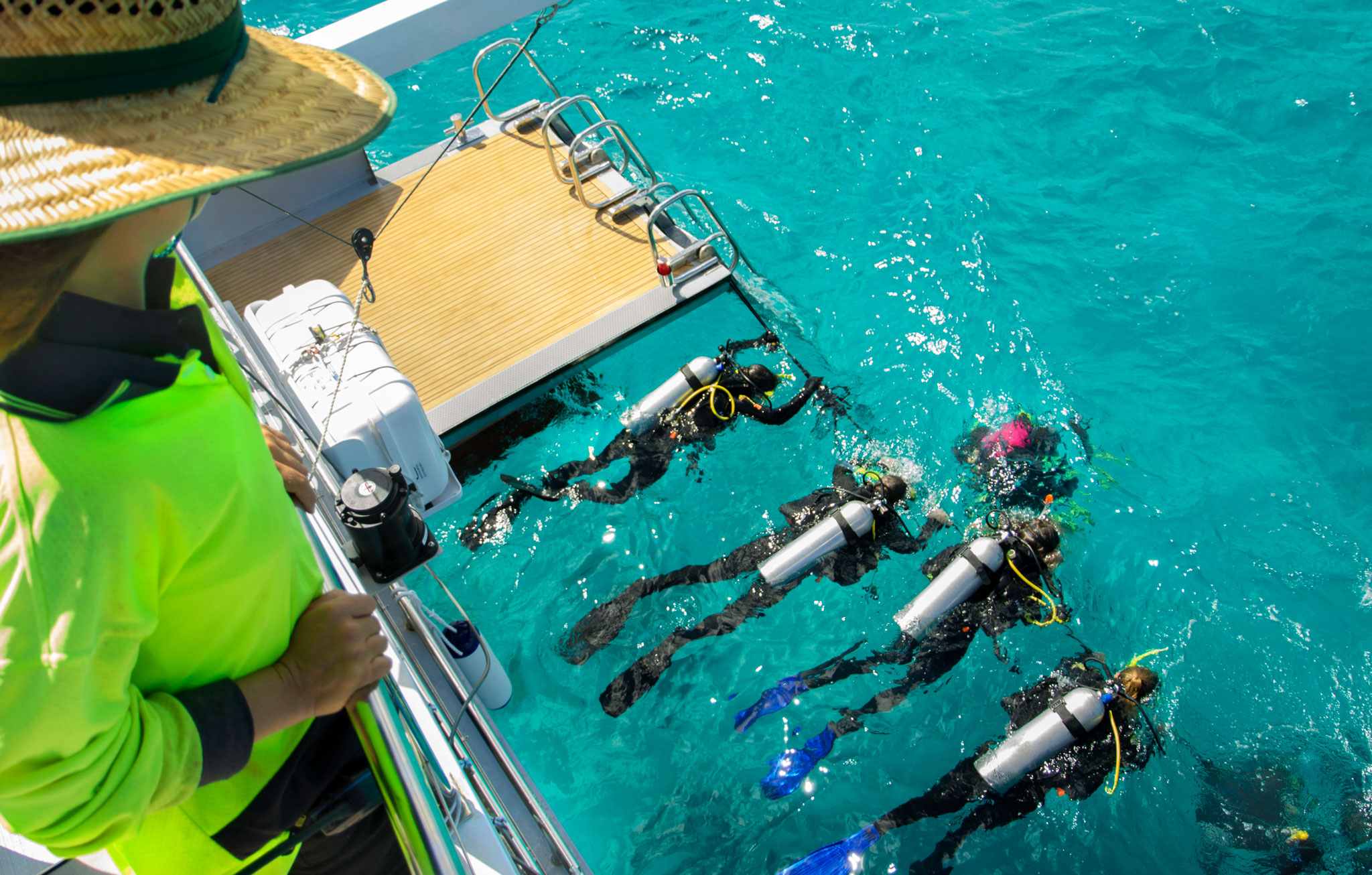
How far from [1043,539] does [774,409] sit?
2344 mm

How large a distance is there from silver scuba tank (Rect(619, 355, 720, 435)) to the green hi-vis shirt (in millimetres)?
4949

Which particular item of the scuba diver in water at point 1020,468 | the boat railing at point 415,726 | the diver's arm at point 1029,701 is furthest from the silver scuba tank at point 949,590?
the boat railing at point 415,726

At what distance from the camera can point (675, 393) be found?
6.46m

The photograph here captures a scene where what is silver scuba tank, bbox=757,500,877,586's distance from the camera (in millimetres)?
5527

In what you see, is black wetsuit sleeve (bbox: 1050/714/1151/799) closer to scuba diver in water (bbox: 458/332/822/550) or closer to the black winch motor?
scuba diver in water (bbox: 458/332/822/550)

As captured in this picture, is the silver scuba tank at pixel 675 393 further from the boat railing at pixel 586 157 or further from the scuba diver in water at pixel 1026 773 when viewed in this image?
the scuba diver in water at pixel 1026 773

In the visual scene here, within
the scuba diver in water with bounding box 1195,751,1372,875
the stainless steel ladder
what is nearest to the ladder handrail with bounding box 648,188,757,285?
the stainless steel ladder

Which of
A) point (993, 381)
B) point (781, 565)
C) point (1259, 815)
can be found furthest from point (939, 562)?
point (1259, 815)

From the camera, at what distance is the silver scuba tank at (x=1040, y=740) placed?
475 cm

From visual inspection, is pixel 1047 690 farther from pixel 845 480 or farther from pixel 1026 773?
pixel 845 480

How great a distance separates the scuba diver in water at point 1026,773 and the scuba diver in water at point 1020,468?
A: 1.61 m

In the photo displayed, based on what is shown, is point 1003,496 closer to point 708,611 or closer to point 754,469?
point 754,469

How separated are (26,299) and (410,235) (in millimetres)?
7366

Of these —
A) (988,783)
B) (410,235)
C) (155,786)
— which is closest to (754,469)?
(988,783)
